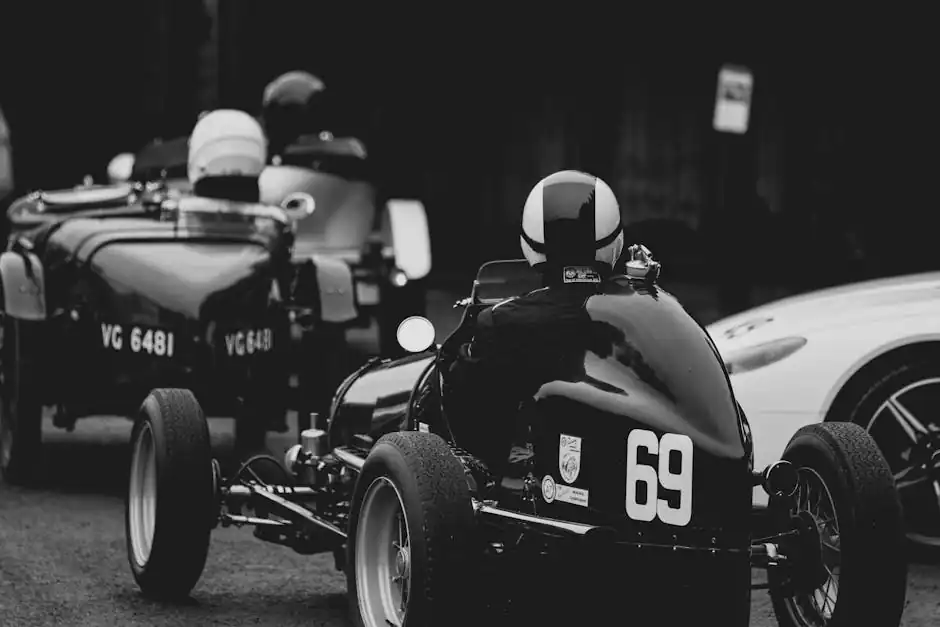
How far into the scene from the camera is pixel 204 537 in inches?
239

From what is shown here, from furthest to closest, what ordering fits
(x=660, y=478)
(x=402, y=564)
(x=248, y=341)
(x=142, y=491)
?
(x=248, y=341)
(x=142, y=491)
(x=402, y=564)
(x=660, y=478)

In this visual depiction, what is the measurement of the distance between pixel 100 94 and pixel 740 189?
958 cm

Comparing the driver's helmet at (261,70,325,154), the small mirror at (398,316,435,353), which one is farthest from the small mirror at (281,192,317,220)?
the small mirror at (398,316,435,353)

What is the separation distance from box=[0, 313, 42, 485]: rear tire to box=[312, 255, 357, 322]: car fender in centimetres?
142

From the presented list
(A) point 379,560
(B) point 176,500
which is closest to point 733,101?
(B) point 176,500

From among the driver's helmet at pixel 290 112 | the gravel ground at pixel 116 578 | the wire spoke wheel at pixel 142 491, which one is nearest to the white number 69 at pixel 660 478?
the gravel ground at pixel 116 578

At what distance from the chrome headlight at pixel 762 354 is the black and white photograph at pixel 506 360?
0.05 ft

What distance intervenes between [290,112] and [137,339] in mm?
4553

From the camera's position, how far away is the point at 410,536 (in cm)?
471

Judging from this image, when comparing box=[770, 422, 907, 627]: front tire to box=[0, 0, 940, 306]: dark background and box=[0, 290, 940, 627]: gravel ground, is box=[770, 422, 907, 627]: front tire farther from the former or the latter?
box=[0, 0, 940, 306]: dark background

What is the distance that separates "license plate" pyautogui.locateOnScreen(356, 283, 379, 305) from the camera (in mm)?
11994

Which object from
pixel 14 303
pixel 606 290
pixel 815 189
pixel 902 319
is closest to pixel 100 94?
pixel 815 189

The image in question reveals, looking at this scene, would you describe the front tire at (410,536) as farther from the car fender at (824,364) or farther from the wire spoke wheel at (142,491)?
the car fender at (824,364)

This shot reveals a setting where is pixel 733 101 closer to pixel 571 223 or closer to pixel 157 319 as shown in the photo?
pixel 157 319
